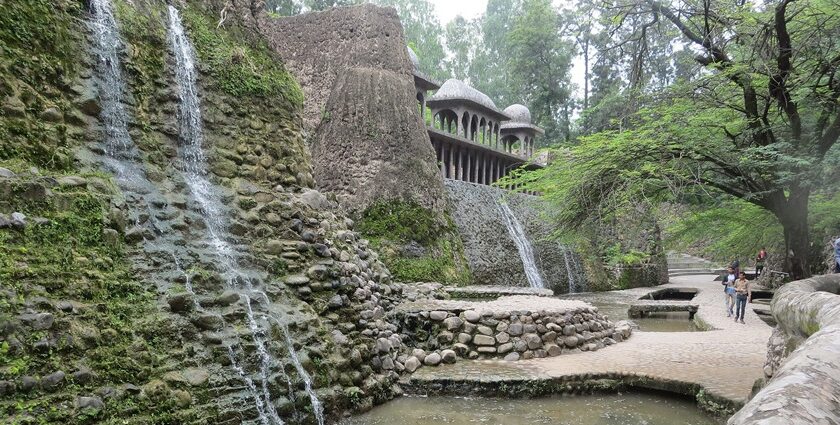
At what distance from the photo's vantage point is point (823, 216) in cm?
939

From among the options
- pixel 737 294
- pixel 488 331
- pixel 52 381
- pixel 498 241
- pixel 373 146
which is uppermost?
pixel 373 146

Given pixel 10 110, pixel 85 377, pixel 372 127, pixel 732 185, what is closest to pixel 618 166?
pixel 732 185

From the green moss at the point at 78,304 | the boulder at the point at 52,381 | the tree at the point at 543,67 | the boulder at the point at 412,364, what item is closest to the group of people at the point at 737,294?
the boulder at the point at 412,364

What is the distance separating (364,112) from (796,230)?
991cm

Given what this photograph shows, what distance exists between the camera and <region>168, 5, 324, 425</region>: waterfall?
4949 mm

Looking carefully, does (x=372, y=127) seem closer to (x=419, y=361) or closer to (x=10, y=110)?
(x=419, y=361)

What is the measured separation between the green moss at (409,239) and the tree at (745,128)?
5.82 metres

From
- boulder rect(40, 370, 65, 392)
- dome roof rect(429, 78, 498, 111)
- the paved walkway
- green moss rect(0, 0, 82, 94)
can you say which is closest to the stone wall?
dome roof rect(429, 78, 498, 111)

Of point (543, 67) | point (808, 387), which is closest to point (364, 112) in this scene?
point (808, 387)

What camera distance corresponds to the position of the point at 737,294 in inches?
439

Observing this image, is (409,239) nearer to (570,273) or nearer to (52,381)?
(570,273)

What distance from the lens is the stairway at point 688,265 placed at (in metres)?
30.4

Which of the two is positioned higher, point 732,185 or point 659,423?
point 732,185

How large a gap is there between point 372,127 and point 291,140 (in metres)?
6.32
